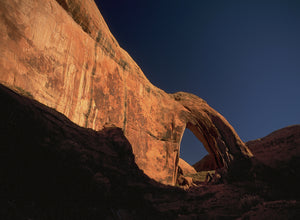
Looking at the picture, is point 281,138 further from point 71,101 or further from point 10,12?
point 10,12

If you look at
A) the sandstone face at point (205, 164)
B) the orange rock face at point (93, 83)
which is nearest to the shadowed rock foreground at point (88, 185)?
the orange rock face at point (93, 83)

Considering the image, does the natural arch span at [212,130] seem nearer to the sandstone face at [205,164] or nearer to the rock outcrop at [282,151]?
the rock outcrop at [282,151]

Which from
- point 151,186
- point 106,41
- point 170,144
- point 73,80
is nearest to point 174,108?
point 170,144

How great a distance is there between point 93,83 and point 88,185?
6.41 metres

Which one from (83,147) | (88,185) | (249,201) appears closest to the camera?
(88,185)

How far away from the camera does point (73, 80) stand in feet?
28.8

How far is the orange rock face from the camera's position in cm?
670

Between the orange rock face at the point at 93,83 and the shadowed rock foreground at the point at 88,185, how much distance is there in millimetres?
1871

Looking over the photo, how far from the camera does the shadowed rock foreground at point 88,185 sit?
3.57m

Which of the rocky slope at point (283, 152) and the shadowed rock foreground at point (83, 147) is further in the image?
the rocky slope at point (283, 152)

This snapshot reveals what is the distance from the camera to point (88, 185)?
4789mm

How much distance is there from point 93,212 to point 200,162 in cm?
3471

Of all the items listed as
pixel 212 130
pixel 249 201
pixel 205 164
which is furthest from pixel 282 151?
pixel 205 164

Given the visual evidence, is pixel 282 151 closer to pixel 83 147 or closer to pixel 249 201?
pixel 249 201
